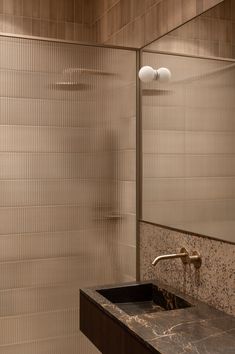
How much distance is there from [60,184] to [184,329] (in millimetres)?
1161

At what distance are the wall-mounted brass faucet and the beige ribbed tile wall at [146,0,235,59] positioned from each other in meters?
0.91

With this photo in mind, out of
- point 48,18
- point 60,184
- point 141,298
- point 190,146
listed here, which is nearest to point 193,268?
point 141,298

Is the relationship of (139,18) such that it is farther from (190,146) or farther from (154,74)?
(190,146)

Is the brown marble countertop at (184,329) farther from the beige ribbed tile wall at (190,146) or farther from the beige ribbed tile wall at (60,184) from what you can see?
the beige ribbed tile wall at (60,184)

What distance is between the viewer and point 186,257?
2055 mm

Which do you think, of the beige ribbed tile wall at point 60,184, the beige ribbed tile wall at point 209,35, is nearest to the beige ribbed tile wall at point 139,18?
the beige ribbed tile wall at point 209,35

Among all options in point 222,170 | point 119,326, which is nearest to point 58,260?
point 119,326

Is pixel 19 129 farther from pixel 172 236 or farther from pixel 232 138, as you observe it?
pixel 232 138

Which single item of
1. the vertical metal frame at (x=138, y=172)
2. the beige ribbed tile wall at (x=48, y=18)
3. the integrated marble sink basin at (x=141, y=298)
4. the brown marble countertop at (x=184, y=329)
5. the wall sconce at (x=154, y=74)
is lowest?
the integrated marble sink basin at (x=141, y=298)

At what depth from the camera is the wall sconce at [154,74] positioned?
231cm

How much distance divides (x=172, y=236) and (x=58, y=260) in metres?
0.70

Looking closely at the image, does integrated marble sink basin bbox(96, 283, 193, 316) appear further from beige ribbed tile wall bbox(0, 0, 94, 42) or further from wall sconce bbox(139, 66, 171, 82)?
beige ribbed tile wall bbox(0, 0, 94, 42)

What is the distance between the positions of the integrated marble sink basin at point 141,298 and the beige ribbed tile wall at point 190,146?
0.35m

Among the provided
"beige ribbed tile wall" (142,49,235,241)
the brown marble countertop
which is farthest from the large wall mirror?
the brown marble countertop
